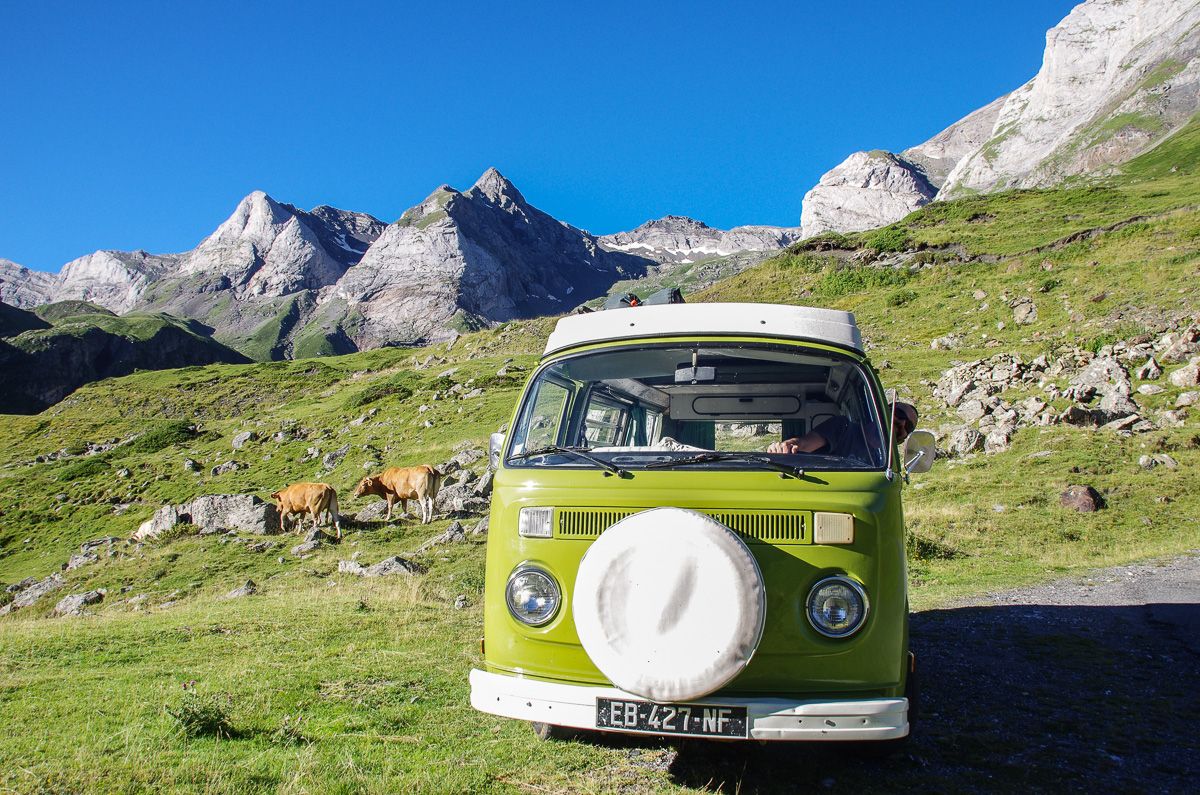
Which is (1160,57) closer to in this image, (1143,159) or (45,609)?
(1143,159)

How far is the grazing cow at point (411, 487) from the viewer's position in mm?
20844

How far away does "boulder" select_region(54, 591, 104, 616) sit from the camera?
14.6 m

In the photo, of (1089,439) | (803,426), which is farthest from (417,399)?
(803,426)

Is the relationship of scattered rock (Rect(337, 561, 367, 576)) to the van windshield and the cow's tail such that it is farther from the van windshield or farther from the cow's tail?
the van windshield

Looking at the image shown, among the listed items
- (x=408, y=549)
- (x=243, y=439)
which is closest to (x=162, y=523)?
(x=408, y=549)

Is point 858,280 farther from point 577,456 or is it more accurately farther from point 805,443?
point 577,456

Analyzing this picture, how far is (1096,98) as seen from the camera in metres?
149

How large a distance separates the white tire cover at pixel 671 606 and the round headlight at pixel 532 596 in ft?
1.70

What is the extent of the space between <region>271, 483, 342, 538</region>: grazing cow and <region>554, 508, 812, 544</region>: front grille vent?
17.2 m

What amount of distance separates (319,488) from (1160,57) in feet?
517

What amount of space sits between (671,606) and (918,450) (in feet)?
8.19

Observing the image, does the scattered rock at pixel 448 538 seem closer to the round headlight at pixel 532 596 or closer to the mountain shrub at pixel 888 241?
the round headlight at pixel 532 596

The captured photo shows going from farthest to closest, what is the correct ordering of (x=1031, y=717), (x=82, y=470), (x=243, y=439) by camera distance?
(x=82, y=470) → (x=243, y=439) → (x=1031, y=717)

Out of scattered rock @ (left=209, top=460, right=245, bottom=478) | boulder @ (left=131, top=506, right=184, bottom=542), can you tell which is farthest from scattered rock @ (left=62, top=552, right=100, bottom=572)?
scattered rock @ (left=209, top=460, right=245, bottom=478)
